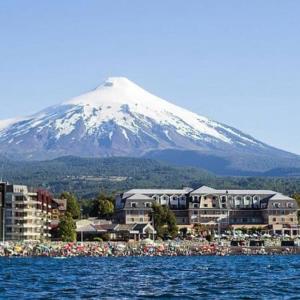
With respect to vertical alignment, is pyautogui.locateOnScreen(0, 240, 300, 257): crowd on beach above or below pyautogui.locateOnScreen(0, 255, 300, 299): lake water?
above

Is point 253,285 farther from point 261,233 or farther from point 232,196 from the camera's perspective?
point 232,196

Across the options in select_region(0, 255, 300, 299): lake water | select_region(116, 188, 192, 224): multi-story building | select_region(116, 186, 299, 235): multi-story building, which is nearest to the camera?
select_region(0, 255, 300, 299): lake water

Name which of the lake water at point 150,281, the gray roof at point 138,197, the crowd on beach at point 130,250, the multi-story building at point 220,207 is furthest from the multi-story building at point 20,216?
the lake water at point 150,281

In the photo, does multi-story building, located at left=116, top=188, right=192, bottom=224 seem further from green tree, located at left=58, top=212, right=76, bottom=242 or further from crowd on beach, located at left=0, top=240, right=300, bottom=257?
crowd on beach, located at left=0, top=240, right=300, bottom=257

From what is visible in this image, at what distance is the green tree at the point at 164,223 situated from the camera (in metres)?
126

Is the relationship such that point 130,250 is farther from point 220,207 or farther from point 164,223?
point 220,207

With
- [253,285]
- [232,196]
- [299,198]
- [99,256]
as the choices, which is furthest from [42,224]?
[253,285]

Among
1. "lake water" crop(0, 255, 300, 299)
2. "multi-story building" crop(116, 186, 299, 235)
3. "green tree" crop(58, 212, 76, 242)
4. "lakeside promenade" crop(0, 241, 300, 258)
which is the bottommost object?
"lake water" crop(0, 255, 300, 299)

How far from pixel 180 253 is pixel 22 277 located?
42909mm

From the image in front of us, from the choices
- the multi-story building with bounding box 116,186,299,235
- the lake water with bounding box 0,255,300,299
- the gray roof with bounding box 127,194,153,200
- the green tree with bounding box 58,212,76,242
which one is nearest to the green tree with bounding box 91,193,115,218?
the multi-story building with bounding box 116,186,299,235

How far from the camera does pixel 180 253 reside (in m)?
101

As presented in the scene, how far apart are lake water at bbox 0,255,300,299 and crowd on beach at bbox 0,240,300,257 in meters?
22.1

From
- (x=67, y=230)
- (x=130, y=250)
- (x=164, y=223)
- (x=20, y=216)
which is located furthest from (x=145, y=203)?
(x=130, y=250)

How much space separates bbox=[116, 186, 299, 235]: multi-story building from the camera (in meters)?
141
